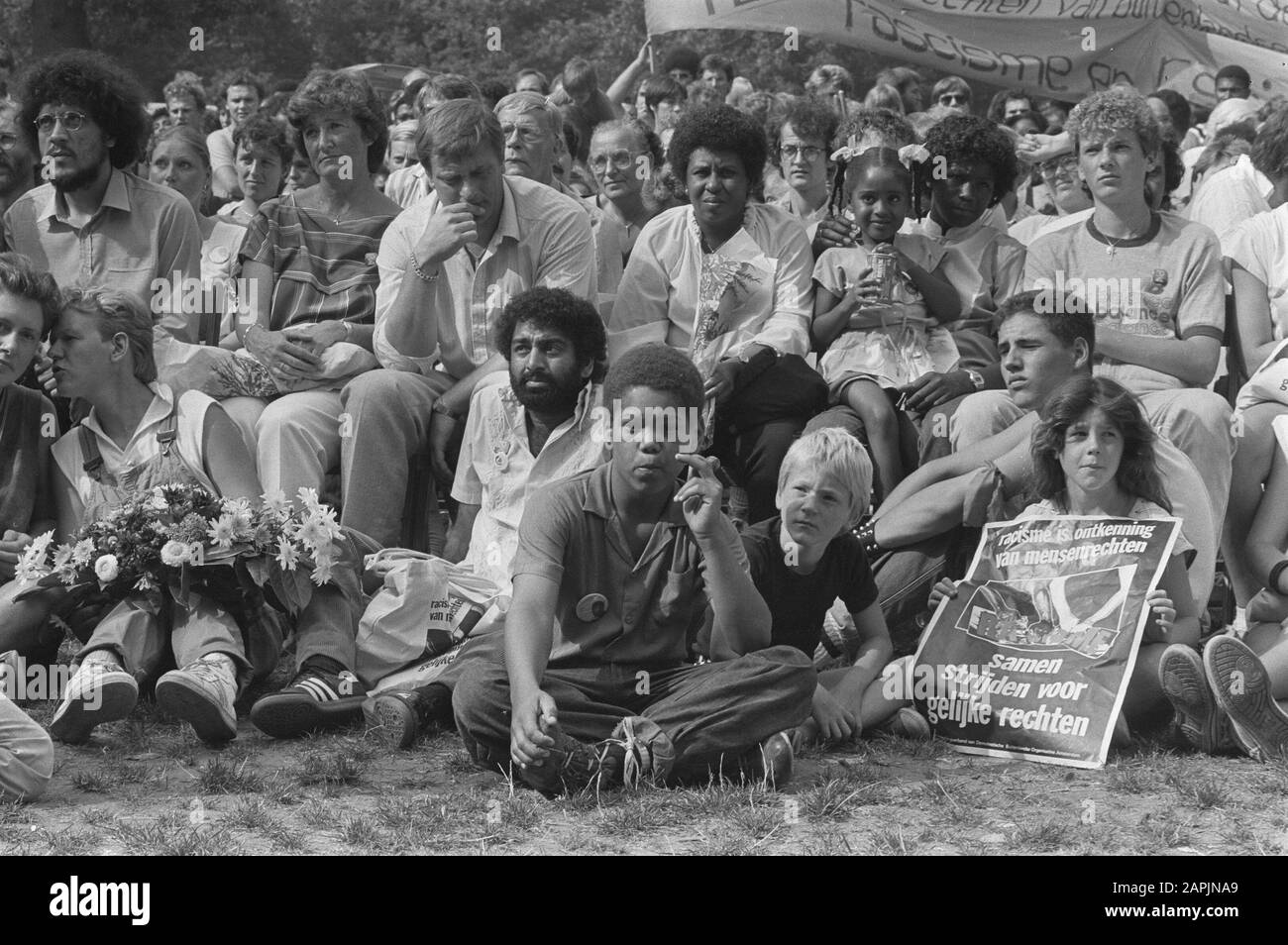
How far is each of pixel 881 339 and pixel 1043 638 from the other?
1650mm

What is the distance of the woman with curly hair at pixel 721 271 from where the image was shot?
21.7ft

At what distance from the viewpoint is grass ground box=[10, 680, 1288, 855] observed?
4316mm

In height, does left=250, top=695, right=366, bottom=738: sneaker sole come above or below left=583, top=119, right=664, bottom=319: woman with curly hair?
below

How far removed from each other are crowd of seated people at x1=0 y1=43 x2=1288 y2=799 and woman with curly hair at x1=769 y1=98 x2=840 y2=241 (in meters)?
0.03

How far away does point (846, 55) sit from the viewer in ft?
80.1

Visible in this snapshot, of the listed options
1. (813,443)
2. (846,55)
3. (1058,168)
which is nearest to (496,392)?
(813,443)

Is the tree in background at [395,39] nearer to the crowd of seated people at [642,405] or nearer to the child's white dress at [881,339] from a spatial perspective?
the crowd of seated people at [642,405]

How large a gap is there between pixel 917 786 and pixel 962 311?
255 cm

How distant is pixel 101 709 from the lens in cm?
507

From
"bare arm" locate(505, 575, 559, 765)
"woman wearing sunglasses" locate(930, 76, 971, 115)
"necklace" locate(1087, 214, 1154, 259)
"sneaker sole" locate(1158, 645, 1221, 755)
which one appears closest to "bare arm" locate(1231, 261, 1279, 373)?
"necklace" locate(1087, 214, 1154, 259)

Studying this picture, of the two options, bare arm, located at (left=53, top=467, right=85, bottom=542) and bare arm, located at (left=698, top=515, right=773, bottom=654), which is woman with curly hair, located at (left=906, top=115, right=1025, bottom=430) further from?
bare arm, located at (left=53, top=467, right=85, bottom=542)

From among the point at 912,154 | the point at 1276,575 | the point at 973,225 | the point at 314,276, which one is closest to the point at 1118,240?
the point at 973,225

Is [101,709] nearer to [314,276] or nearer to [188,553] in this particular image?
[188,553]

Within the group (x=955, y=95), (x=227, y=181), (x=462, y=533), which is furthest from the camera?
(x=955, y=95)
